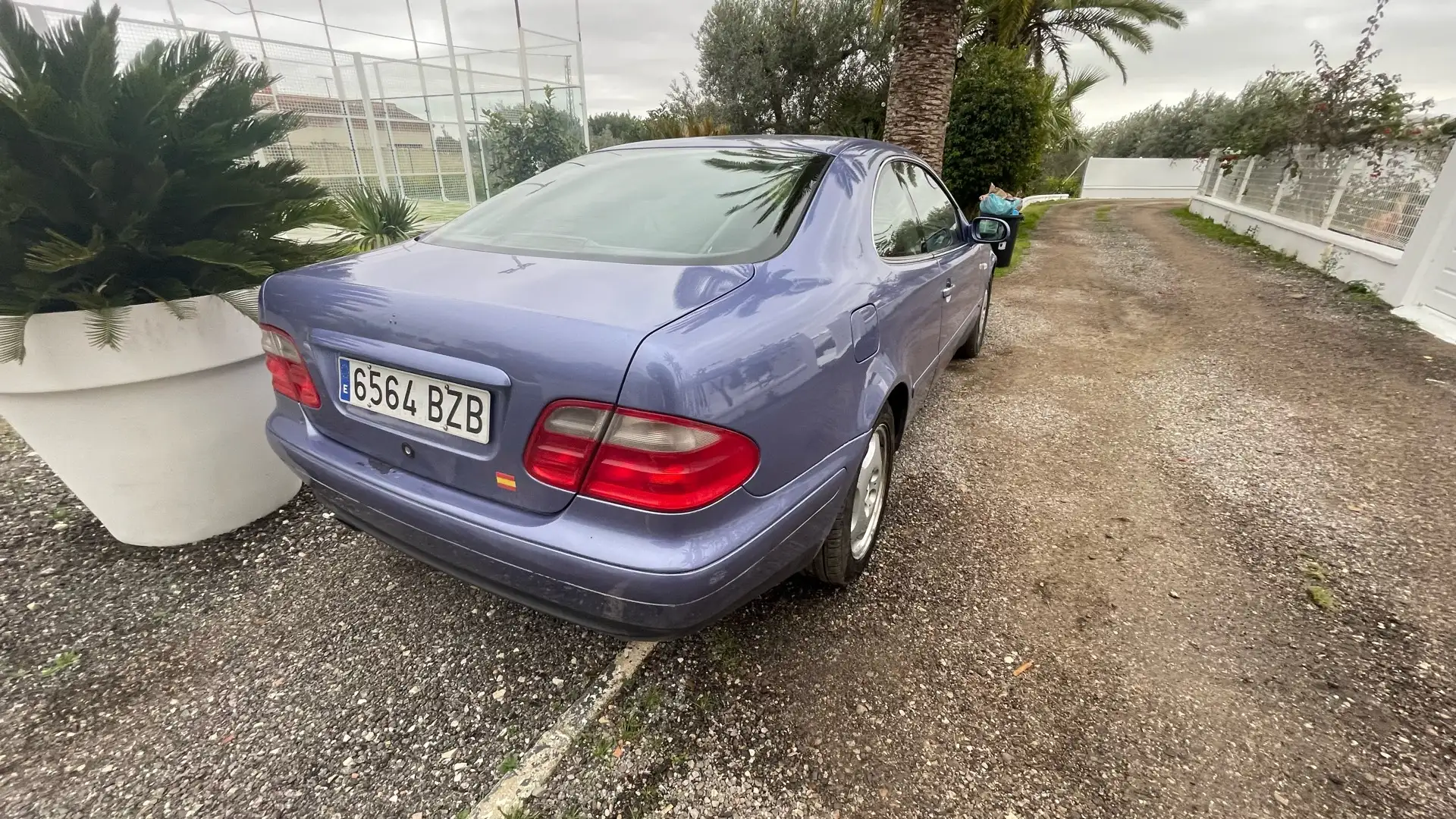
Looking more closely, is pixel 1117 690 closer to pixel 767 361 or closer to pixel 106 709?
pixel 767 361

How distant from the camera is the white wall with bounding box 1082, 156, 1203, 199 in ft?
92.3

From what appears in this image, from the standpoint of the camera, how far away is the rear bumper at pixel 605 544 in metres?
1.37

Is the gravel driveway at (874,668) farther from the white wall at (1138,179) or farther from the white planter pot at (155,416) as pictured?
the white wall at (1138,179)

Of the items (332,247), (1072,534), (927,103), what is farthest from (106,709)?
(927,103)

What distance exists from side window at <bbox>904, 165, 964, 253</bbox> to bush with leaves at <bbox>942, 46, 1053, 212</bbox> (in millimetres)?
9005

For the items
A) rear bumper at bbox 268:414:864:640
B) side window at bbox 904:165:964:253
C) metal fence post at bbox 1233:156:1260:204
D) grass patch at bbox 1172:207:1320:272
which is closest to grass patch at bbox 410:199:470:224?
side window at bbox 904:165:964:253

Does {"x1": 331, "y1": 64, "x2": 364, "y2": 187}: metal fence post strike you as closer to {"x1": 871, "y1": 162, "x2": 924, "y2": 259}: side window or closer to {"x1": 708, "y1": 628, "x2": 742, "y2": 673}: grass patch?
{"x1": 871, "y1": 162, "x2": 924, "y2": 259}: side window

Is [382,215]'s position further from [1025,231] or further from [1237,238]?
[1237,238]

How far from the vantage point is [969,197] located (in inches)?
480

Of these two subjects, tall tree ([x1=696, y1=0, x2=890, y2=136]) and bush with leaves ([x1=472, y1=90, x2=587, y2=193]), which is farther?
tall tree ([x1=696, y1=0, x2=890, y2=136])

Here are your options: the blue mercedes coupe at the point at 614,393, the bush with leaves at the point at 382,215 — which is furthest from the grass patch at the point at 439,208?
the blue mercedes coupe at the point at 614,393

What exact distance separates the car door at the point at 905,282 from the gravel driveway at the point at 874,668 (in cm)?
74

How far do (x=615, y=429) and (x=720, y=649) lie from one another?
3.37ft

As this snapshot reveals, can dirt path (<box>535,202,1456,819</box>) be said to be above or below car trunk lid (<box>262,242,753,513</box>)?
below
